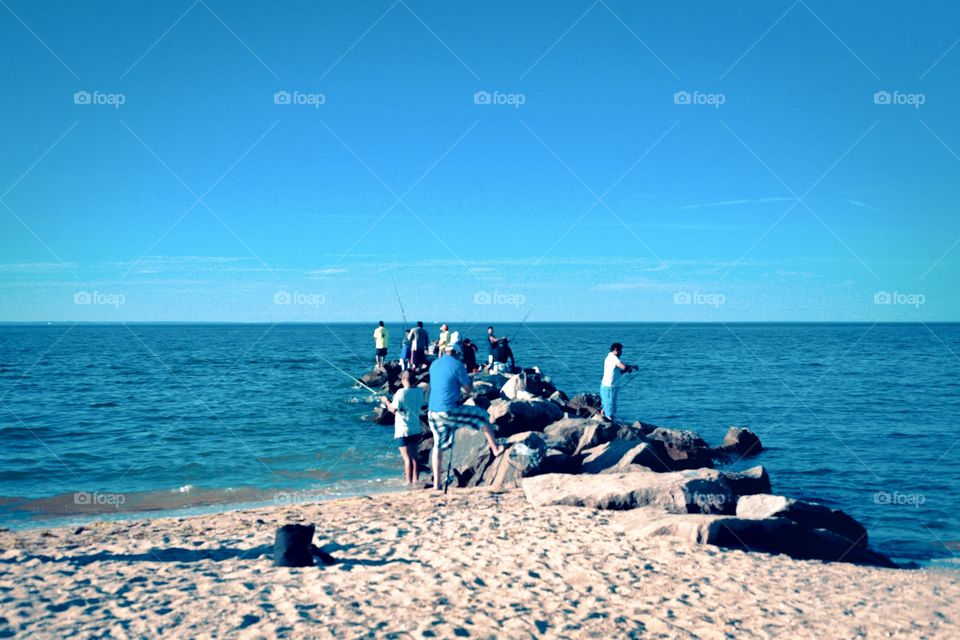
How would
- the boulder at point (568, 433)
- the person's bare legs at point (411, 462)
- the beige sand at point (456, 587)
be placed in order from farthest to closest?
the boulder at point (568, 433) < the person's bare legs at point (411, 462) < the beige sand at point (456, 587)

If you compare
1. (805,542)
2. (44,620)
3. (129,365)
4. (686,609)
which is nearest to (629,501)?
(805,542)

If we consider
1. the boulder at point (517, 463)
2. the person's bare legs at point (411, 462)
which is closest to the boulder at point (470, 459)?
the boulder at point (517, 463)

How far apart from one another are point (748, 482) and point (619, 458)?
2214mm

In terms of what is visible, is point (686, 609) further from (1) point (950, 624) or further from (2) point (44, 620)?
(2) point (44, 620)

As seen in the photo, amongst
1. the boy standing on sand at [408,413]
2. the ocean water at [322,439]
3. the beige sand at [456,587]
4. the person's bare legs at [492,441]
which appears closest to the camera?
the beige sand at [456,587]

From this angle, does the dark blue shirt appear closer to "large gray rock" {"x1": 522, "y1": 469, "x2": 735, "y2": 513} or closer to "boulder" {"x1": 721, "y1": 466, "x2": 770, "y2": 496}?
"large gray rock" {"x1": 522, "y1": 469, "x2": 735, "y2": 513}

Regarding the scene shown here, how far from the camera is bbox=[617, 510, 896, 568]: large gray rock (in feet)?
28.5

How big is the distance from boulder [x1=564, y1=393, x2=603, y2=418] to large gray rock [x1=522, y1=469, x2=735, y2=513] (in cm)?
1048

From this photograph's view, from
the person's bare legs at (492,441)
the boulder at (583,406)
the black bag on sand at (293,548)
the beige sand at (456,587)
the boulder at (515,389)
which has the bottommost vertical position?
the beige sand at (456,587)

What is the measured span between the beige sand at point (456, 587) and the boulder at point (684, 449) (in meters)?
5.19

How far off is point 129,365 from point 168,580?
49.4 m

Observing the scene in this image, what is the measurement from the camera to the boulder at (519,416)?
16531mm

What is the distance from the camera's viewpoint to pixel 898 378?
41.0 metres

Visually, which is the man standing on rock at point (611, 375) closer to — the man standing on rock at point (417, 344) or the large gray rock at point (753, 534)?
the large gray rock at point (753, 534)
